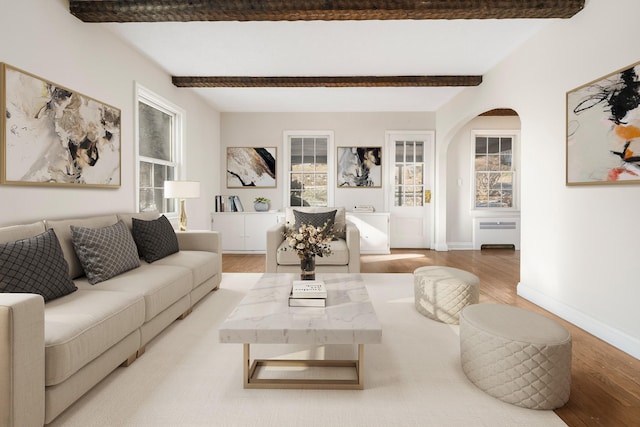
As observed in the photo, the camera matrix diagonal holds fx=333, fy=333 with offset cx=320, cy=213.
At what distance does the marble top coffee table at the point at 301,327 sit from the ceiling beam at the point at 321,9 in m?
2.31

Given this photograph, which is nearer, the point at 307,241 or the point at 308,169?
the point at 307,241

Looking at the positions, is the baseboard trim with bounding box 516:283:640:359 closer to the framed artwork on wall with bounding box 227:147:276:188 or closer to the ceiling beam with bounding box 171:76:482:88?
the ceiling beam with bounding box 171:76:482:88

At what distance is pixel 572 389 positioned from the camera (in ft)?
6.07

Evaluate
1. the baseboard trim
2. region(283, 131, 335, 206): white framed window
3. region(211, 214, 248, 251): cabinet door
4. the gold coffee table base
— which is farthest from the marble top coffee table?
region(283, 131, 335, 206): white framed window

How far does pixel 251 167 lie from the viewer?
6641 mm

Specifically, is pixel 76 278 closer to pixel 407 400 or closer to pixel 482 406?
pixel 407 400

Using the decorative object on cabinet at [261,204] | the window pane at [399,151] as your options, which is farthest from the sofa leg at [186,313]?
the window pane at [399,151]

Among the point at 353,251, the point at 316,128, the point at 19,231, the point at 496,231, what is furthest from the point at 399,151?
the point at 19,231

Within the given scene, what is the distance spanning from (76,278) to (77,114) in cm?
145

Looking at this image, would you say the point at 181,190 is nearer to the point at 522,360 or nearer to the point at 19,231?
the point at 19,231

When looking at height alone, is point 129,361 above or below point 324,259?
below

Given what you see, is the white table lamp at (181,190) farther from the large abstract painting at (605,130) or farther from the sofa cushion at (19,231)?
the large abstract painting at (605,130)

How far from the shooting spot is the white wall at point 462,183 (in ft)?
21.7

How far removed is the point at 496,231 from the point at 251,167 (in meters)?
5.00
